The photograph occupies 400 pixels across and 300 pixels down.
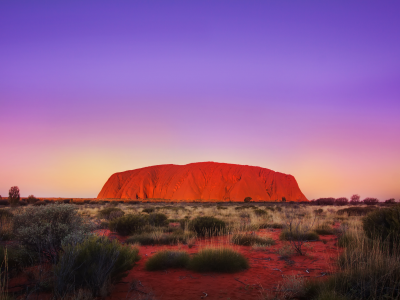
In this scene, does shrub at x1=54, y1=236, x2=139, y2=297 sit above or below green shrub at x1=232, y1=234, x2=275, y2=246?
above

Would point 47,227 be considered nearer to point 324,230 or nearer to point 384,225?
point 384,225

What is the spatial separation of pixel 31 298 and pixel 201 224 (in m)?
7.19

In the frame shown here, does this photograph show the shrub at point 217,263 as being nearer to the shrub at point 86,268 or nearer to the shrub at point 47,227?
→ the shrub at point 86,268

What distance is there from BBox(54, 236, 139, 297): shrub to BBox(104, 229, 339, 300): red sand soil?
1.13 ft

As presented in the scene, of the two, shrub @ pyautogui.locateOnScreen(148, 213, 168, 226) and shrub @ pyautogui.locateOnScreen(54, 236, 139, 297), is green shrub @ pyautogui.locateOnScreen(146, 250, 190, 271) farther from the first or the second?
shrub @ pyautogui.locateOnScreen(148, 213, 168, 226)

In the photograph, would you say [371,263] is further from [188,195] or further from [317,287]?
[188,195]

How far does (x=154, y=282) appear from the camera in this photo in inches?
202

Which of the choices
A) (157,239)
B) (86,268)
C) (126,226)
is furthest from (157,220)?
(86,268)

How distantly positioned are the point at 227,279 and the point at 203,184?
6349 centimetres

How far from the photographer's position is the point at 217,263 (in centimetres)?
589

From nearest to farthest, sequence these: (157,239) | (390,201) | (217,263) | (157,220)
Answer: (217,263) < (157,239) < (157,220) < (390,201)

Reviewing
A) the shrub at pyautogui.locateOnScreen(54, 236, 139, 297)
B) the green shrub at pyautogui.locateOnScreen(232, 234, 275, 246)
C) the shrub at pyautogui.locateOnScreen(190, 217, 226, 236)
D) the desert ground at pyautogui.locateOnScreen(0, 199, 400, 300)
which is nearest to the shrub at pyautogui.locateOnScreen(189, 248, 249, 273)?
the desert ground at pyautogui.locateOnScreen(0, 199, 400, 300)

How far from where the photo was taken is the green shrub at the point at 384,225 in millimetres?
5848

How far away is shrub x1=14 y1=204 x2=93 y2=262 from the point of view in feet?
17.8
